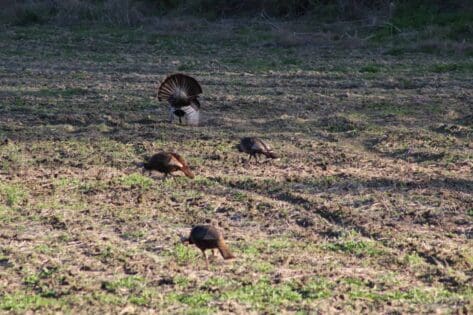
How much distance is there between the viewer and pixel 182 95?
415 inches

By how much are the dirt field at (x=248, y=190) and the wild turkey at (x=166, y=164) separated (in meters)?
0.12

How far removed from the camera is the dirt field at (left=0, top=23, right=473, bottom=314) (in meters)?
5.54

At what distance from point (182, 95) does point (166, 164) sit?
2.64m

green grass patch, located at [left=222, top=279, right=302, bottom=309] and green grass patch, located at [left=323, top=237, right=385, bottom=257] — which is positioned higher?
green grass patch, located at [left=222, top=279, right=302, bottom=309]

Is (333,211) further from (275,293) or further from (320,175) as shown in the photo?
(275,293)

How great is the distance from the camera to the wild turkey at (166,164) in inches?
314

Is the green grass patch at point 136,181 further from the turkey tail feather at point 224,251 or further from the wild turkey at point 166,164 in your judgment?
the turkey tail feather at point 224,251

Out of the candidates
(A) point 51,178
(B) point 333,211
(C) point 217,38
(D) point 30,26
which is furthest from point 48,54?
(B) point 333,211

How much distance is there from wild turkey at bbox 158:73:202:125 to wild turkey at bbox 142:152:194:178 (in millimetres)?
2471

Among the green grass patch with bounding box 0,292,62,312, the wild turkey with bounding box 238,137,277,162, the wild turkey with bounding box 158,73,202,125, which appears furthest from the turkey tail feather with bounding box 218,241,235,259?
the wild turkey with bounding box 158,73,202,125

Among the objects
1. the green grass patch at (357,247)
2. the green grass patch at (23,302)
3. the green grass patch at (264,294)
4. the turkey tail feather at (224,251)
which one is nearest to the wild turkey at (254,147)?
the green grass patch at (357,247)

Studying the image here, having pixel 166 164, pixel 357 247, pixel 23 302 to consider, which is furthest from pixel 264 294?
pixel 166 164

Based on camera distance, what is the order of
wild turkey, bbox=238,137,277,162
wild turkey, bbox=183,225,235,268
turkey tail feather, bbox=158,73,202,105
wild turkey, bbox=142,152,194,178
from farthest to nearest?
1. turkey tail feather, bbox=158,73,202,105
2. wild turkey, bbox=238,137,277,162
3. wild turkey, bbox=142,152,194,178
4. wild turkey, bbox=183,225,235,268

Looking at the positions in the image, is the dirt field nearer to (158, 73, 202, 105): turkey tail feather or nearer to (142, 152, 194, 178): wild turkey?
(142, 152, 194, 178): wild turkey
